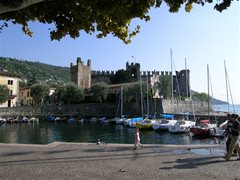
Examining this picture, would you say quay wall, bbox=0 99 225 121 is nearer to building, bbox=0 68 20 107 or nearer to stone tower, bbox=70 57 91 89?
building, bbox=0 68 20 107

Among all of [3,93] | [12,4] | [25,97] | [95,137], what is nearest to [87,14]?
[12,4]

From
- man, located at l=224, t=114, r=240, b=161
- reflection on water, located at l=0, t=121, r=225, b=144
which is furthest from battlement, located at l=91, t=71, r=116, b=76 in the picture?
man, located at l=224, t=114, r=240, b=161

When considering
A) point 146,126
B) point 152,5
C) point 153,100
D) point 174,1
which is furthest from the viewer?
point 153,100

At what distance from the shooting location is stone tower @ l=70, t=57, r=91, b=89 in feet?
335

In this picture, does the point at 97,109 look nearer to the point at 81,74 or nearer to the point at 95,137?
the point at 81,74

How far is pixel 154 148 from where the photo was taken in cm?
1358

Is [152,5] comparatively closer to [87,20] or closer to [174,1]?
[174,1]

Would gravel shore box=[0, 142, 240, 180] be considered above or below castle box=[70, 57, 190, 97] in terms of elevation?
below

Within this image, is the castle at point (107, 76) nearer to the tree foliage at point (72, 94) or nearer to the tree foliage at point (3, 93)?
the tree foliage at point (72, 94)

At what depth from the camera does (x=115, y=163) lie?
33.3 ft

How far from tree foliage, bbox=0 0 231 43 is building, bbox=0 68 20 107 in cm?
7384

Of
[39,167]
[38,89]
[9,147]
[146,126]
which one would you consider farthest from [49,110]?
[39,167]

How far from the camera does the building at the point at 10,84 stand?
257 ft

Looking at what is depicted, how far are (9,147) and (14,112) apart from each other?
212 feet
